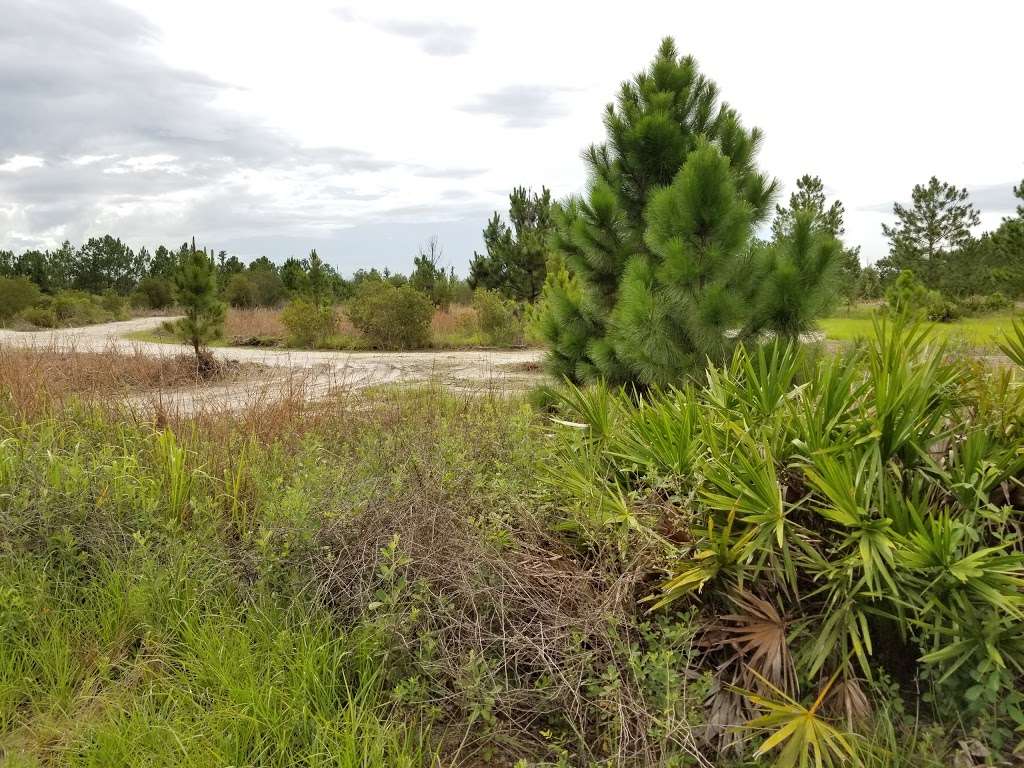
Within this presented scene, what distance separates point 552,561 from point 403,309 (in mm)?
13905

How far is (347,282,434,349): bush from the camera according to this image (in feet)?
53.7

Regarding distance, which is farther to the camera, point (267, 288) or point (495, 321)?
point (267, 288)

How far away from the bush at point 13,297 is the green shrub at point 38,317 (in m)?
0.39

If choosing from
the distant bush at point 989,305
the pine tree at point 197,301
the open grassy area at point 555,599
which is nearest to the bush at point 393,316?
the pine tree at point 197,301

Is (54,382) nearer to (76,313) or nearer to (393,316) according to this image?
(393,316)

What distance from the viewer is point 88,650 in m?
2.89

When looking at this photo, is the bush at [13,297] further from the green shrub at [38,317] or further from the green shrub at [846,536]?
the green shrub at [846,536]

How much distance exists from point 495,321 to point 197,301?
24.5 ft

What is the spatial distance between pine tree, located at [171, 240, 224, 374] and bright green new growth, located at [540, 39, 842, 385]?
8235mm

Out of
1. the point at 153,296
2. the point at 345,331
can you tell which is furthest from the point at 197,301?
the point at 153,296

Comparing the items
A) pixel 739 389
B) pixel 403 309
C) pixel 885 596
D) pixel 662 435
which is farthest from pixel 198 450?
pixel 403 309

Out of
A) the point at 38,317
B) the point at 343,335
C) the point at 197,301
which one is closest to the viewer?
the point at 197,301

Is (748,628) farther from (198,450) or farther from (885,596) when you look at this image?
(198,450)

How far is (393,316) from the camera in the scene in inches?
645
